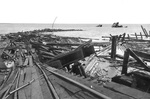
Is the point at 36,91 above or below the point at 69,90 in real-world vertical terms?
below

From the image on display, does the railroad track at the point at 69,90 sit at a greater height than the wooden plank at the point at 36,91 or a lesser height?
greater

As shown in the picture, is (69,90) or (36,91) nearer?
(69,90)

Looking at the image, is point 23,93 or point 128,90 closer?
point 128,90

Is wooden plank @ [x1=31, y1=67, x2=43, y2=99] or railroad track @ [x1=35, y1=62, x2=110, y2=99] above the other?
railroad track @ [x1=35, y1=62, x2=110, y2=99]

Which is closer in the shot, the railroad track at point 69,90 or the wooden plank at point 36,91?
the railroad track at point 69,90

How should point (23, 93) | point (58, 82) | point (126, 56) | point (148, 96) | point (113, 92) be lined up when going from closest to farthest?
point (148, 96), point (113, 92), point (23, 93), point (58, 82), point (126, 56)

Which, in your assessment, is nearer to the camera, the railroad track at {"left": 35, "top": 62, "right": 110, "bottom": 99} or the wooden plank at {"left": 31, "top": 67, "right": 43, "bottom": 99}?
the railroad track at {"left": 35, "top": 62, "right": 110, "bottom": 99}

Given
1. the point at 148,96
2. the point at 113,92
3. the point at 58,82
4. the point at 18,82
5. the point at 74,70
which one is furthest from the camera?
the point at 74,70

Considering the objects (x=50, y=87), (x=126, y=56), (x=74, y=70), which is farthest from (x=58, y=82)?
(x=126, y=56)

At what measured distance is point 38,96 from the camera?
12.4 ft

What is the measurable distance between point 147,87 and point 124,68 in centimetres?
215

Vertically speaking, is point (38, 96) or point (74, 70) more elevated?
point (38, 96)

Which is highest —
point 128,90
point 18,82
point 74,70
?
point 128,90

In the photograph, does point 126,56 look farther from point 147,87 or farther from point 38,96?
point 38,96
